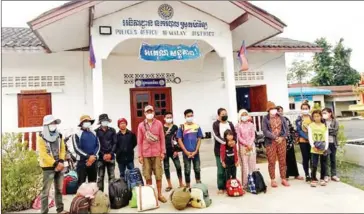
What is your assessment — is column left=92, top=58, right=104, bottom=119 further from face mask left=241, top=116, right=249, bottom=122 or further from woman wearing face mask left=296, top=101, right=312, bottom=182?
woman wearing face mask left=296, top=101, right=312, bottom=182

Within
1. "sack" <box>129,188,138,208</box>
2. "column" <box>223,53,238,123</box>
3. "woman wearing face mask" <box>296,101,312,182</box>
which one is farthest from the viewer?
"column" <box>223,53,238,123</box>

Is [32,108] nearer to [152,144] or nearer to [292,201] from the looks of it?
[152,144]

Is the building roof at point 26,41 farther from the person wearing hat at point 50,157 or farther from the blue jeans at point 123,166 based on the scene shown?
the blue jeans at point 123,166

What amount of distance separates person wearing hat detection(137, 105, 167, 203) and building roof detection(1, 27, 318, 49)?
5.07m

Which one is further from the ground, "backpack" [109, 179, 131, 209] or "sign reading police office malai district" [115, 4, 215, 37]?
"sign reading police office malai district" [115, 4, 215, 37]

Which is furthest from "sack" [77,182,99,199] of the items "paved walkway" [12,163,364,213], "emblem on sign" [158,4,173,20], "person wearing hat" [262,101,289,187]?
"emblem on sign" [158,4,173,20]

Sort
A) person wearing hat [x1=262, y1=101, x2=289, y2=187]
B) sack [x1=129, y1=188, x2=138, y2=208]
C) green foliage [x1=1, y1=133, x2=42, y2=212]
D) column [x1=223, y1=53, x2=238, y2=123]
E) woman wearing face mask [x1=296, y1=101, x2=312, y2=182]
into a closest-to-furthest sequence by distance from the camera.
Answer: sack [x1=129, y1=188, x2=138, y2=208] < green foliage [x1=1, y1=133, x2=42, y2=212] < person wearing hat [x1=262, y1=101, x2=289, y2=187] < woman wearing face mask [x1=296, y1=101, x2=312, y2=182] < column [x1=223, y1=53, x2=238, y2=123]

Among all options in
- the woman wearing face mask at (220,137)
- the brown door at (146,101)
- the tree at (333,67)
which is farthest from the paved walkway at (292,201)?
the tree at (333,67)

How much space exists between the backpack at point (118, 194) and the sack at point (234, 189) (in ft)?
5.48

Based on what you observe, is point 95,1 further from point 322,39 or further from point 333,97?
point 322,39

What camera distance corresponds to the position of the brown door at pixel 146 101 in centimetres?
995

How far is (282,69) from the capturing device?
11102mm

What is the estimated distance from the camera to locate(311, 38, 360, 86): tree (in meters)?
36.4

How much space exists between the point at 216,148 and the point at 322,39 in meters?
36.9
